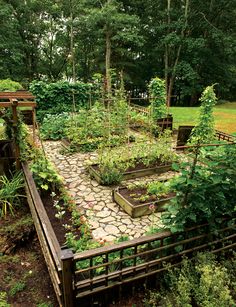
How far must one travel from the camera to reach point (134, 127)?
978 centimetres

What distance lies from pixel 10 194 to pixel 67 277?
3088mm

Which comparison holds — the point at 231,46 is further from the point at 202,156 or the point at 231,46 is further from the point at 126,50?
the point at 202,156

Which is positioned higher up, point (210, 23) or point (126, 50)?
point (210, 23)

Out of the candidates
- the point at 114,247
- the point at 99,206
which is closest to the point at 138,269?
the point at 114,247

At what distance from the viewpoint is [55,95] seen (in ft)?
38.9

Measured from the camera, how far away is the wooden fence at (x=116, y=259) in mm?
2570

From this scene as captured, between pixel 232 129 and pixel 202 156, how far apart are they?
8.05m

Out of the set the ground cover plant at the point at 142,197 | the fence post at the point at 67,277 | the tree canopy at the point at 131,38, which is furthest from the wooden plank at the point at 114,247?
the tree canopy at the point at 131,38

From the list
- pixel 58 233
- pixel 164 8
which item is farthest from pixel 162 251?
pixel 164 8

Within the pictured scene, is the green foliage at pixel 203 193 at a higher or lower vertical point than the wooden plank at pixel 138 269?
higher

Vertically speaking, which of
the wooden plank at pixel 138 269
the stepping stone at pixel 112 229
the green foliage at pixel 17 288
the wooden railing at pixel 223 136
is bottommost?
the green foliage at pixel 17 288

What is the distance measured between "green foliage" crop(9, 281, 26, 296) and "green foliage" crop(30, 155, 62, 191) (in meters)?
1.96

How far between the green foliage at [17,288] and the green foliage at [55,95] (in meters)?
8.80

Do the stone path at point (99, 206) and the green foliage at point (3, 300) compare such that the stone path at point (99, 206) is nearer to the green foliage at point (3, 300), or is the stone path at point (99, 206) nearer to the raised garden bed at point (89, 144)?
the raised garden bed at point (89, 144)
